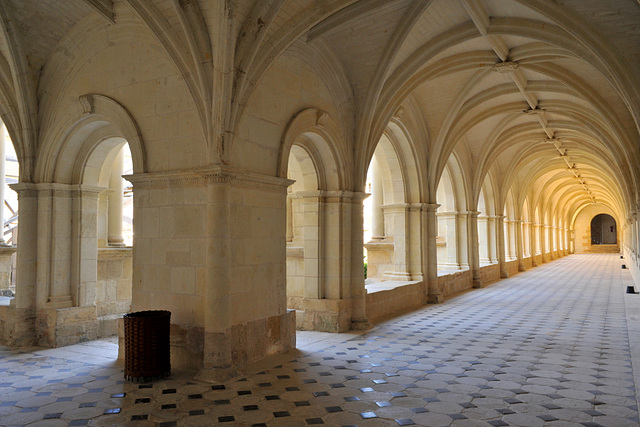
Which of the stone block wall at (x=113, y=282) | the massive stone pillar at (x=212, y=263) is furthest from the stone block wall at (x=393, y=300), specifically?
the stone block wall at (x=113, y=282)

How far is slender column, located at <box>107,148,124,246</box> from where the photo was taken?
979cm

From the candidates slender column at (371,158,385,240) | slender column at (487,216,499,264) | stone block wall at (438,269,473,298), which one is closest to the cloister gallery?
slender column at (371,158,385,240)

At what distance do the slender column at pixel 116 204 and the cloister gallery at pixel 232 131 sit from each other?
1.7 inches

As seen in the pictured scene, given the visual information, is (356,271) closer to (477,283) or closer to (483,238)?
(477,283)

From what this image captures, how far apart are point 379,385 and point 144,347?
2.61 metres

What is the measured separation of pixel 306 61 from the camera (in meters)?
7.62

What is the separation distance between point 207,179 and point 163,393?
2.41 m

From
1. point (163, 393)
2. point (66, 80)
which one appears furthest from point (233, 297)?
point (66, 80)

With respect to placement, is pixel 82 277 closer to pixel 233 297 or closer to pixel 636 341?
pixel 233 297

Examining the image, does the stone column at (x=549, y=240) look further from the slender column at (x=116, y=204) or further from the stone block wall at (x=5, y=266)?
the stone block wall at (x=5, y=266)

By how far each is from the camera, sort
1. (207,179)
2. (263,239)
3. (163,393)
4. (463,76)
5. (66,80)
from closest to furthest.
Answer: (163,393) → (207,179) → (263,239) → (66,80) → (463,76)

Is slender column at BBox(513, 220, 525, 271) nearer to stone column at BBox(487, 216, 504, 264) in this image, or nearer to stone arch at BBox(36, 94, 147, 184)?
stone column at BBox(487, 216, 504, 264)

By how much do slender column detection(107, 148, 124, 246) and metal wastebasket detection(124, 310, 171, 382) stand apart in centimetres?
464

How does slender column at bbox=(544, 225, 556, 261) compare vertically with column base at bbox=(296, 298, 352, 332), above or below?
above
